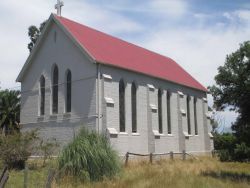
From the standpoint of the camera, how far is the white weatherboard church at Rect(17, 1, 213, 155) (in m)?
28.2

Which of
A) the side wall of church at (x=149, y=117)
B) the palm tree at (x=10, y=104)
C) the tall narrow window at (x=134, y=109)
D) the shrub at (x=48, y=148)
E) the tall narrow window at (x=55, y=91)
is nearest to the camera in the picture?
the shrub at (x=48, y=148)

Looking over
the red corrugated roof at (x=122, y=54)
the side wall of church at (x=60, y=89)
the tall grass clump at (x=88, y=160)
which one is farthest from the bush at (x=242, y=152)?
the tall grass clump at (x=88, y=160)

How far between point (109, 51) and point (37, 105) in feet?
25.5

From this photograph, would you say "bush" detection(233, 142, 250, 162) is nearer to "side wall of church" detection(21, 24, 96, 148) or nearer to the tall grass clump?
"side wall of church" detection(21, 24, 96, 148)

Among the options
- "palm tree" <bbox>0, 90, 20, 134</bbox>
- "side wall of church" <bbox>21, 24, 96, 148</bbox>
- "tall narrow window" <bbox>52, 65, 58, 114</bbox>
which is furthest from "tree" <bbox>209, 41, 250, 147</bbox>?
"palm tree" <bbox>0, 90, 20, 134</bbox>

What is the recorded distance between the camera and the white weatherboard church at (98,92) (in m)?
28.2

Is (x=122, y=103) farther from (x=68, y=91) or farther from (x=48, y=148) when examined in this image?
(x=48, y=148)

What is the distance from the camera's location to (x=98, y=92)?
27.8 m

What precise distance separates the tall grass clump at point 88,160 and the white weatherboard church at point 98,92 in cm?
710

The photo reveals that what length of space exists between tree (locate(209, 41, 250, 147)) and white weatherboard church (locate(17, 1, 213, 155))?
867 centimetres

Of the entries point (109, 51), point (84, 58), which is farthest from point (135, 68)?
point (84, 58)

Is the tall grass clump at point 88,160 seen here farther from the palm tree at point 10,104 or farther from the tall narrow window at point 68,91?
the palm tree at point 10,104

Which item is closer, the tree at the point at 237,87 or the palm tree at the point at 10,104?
the tree at the point at 237,87

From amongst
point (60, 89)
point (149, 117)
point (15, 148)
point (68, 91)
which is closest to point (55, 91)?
point (60, 89)
